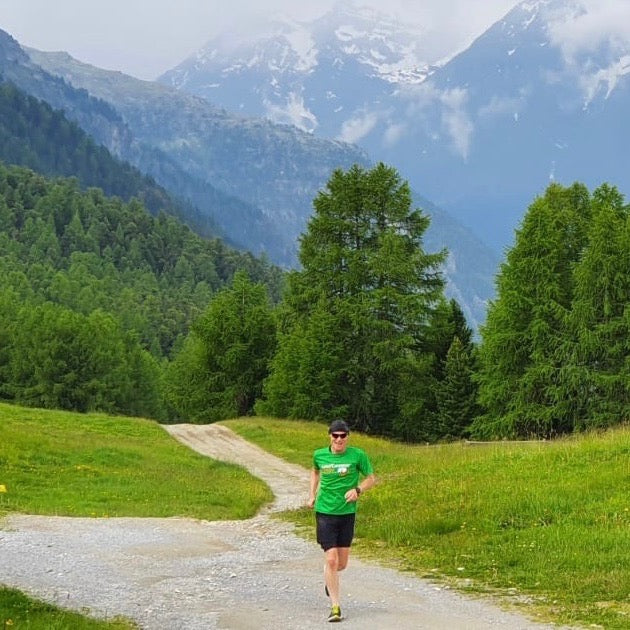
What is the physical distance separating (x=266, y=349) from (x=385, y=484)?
121 feet

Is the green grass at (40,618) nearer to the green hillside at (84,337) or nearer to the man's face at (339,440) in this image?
the man's face at (339,440)

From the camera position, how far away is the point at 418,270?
47.0 metres

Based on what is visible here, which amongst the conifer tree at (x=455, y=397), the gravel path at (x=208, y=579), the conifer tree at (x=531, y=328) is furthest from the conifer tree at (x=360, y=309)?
the gravel path at (x=208, y=579)

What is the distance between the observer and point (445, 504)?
17.3m

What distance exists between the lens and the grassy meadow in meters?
11.7

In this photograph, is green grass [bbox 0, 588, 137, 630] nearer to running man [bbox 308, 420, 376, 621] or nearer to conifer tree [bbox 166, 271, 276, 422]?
running man [bbox 308, 420, 376, 621]

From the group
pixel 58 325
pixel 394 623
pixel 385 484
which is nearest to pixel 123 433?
pixel 385 484

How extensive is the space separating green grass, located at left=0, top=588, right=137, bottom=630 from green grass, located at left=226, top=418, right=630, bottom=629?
5.38m

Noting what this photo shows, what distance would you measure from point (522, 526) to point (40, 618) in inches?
350

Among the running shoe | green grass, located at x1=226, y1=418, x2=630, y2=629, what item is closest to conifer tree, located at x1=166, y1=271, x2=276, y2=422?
green grass, located at x1=226, y1=418, x2=630, y2=629

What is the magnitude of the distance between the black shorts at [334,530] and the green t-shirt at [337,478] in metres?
0.08

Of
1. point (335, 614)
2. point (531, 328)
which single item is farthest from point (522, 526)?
point (531, 328)

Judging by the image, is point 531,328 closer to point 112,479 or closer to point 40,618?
point 112,479

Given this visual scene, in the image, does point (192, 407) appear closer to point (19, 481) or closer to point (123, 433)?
point (123, 433)
